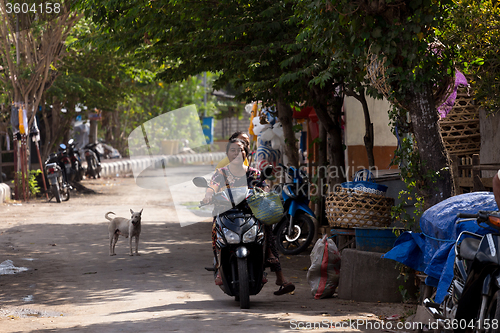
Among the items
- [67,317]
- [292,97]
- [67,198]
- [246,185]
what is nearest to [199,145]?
[246,185]

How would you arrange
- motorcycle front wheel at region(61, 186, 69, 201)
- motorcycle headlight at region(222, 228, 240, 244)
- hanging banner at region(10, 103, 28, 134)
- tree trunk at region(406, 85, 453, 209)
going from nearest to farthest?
tree trunk at region(406, 85, 453, 209) → motorcycle headlight at region(222, 228, 240, 244) → hanging banner at region(10, 103, 28, 134) → motorcycle front wheel at region(61, 186, 69, 201)

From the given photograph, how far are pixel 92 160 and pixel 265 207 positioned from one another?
65.4 feet

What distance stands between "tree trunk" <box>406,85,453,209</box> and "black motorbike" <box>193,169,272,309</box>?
1719mm

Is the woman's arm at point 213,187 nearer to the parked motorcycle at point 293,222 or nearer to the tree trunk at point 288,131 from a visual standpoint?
the parked motorcycle at point 293,222

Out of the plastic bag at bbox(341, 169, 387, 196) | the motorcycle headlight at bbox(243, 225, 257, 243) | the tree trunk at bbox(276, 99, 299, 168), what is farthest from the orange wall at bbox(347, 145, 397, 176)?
the motorcycle headlight at bbox(243, 225, 257, 243)

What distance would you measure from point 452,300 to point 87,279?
4878mm

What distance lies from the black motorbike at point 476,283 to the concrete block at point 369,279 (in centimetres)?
183

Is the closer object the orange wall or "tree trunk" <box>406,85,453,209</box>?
"tree trunk" <box>406,85,453,209</box>

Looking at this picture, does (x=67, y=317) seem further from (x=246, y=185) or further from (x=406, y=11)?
(x=406, y=11)

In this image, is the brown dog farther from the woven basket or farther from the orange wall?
the orange wall

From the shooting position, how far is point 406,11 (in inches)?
206

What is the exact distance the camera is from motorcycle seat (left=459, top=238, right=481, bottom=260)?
3.58 meters

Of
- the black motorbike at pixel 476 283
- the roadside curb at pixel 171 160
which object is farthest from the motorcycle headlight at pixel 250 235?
the black motorbike at pixel 476 283

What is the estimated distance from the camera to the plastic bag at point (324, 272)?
20.6 ft
